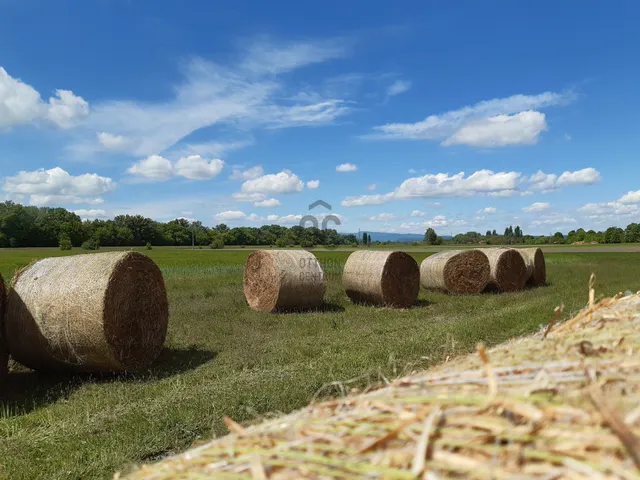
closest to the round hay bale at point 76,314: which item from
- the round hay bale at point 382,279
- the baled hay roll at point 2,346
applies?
the baled hay roll at point 2,346

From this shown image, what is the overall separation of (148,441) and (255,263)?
32.7 ft

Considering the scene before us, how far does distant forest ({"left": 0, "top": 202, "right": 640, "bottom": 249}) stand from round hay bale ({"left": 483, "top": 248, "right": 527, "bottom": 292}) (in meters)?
34.2

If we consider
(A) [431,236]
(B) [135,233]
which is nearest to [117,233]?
(B) [135,233]

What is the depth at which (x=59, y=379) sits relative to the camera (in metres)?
7.59

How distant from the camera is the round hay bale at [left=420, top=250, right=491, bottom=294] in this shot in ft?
60.1

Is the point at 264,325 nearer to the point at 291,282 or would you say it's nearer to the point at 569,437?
the point at 291,282

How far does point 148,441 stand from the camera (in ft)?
16.0

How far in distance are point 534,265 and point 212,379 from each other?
18.8m

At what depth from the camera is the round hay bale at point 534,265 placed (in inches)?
867

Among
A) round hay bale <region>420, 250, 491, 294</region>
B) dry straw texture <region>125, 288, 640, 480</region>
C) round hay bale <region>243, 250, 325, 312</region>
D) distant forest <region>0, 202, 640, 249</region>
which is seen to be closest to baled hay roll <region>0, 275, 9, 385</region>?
dry straw texture <region>125, 288, 640, 480</region>

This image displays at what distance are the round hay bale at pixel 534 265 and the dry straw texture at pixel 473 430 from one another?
2153 centimetres

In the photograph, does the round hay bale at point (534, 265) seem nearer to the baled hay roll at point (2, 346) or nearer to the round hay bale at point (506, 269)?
the round hay bale at point (506, 269)

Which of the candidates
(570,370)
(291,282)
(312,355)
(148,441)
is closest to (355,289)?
(291,282)

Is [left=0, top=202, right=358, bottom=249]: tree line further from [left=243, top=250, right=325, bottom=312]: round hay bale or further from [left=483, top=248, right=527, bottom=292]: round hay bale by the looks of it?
[left=243, top=250, right=325, bottom=312]: round hay bale
